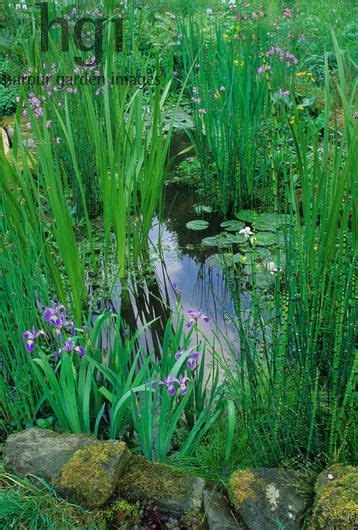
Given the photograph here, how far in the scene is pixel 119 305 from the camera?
288 centimetres

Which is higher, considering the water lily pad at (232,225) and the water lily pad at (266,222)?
the water lily pad at (266,222)

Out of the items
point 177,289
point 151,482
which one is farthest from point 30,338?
point 177,289

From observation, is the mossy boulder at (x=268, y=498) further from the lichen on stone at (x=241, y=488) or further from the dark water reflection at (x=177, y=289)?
the dark water reflection at (x=177, y=289)

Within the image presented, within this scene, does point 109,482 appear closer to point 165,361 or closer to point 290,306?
point 165,361

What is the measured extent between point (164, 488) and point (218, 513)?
158 mm

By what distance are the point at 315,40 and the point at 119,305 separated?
14.4 feet

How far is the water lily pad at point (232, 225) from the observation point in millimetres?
3443

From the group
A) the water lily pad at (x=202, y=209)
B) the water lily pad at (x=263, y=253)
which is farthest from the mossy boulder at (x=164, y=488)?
the water lily pad at (x=202, y=209)

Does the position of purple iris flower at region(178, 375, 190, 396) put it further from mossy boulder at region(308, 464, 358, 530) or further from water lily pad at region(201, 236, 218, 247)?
water lily pad at region(201, 236, 218, 247)

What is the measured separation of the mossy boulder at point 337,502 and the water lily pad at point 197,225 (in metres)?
2.16

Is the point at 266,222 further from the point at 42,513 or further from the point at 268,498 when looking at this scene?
the point at 42,513

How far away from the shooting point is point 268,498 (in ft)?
4.95

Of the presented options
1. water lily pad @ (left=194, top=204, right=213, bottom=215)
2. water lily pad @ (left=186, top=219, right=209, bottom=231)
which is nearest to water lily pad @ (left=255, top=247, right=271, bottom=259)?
water lily pad @ (left=186, top=219, right=209, bottom=231)

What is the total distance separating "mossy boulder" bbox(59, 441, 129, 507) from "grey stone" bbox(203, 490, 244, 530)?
0.83 ft
